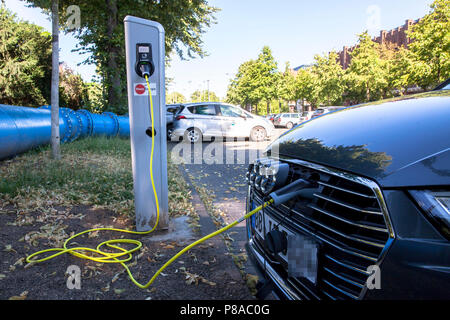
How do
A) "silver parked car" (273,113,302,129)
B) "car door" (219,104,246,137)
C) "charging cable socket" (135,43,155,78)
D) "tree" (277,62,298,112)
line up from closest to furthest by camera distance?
"charging cable socket" (135,43,155,78)
"car door" (219,104,246,137)
"silver parked car" (273,113,302,129)
"tree" (277,62,298,112)

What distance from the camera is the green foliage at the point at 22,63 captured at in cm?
2209

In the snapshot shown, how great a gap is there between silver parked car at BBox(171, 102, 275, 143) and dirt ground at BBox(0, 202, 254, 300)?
341 inches

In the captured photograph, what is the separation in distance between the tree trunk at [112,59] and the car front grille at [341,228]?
45.5ft

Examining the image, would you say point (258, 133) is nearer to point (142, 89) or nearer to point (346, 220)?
point (142, 89)

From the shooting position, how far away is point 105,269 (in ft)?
8.34

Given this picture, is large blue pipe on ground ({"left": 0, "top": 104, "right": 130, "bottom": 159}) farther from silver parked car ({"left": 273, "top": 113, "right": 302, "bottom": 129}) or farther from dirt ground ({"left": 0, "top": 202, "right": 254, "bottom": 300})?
silver parked car ({"left": 273, "top": 113, "right": 302, "bottom": 129})

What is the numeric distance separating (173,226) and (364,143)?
254cm

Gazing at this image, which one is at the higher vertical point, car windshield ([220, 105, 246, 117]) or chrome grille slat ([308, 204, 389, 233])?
car windshield ([220, 105, 246, 117])

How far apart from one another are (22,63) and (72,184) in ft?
74.6

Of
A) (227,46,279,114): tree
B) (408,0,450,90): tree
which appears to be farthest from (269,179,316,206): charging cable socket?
(227,46,279,114): tree

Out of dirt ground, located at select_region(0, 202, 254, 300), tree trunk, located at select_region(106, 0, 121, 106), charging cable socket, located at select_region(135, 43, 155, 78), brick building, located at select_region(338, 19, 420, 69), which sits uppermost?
brick building, located at select_region(338, 19, 420, 69)

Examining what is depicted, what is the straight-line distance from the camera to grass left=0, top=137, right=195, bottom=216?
3.87 metres
